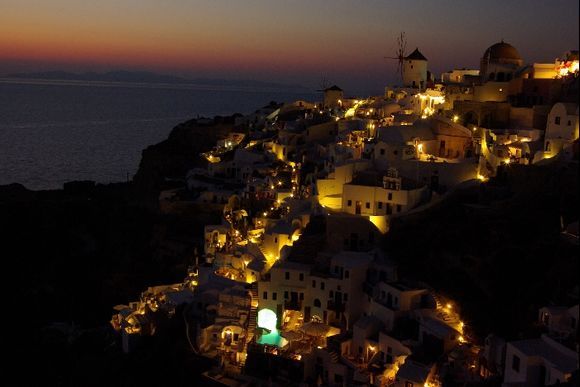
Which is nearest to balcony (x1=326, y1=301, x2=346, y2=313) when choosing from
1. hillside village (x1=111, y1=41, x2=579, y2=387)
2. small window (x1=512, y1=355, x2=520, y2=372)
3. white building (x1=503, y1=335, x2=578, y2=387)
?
hillside village (x1=111, y1=41, x2=579, y2=387)

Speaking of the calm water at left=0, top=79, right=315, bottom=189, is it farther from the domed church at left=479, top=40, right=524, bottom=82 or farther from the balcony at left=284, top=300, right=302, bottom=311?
the balcony at left=284, top=300, right=302, bottom=311

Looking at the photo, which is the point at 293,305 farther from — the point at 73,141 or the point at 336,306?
the point at 73,141

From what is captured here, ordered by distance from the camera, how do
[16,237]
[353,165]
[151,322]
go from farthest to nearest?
[16,237]
[353,165]
[151,322]

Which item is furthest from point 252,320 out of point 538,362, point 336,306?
point 538,362

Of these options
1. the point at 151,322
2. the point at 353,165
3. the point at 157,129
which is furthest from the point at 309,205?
the point at 157,129

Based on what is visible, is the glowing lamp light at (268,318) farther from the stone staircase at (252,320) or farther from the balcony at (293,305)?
the balcony at (293,305)

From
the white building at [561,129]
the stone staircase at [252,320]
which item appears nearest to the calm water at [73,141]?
the stone staircase at [252,320]

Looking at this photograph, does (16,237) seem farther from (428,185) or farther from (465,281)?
(465,281)
